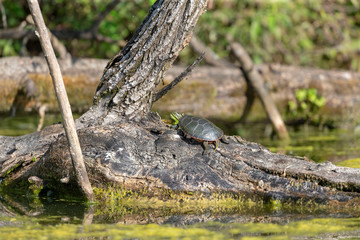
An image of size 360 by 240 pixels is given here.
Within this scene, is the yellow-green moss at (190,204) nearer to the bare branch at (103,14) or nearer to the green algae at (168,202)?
the green algae at (168,202)

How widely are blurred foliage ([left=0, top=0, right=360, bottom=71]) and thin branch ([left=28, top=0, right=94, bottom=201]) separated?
462cm

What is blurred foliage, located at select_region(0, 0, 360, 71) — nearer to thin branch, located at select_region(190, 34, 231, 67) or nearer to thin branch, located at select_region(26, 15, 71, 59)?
thin branch, located at select_region(190, 34, 231, 67)

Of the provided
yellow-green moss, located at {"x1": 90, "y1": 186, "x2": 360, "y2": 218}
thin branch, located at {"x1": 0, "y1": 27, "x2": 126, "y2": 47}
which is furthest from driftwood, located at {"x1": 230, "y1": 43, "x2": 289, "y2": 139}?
yellow-green moss, located at {"x1": 90, "y1": 186, "x2": 360, "y2": 218}

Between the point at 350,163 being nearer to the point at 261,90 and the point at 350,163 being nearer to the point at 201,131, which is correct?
the point at 201,131

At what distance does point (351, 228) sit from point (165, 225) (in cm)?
112

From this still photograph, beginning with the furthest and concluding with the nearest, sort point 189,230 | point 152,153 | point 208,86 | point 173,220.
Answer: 1. point 208,86
2. point 152,153
3. point 173,220
4. point 189,230

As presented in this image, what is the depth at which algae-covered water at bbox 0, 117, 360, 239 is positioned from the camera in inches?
111

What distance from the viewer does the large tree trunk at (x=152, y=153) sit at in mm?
3430

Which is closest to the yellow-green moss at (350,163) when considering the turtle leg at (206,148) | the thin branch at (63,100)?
the turtle leg at (206,148)

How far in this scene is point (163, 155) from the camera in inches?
141

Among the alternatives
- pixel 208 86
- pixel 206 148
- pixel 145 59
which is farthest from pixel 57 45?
pixel 206 148

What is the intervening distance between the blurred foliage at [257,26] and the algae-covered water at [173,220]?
4.79m

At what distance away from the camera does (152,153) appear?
11.9 feet

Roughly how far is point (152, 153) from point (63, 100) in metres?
0.77
